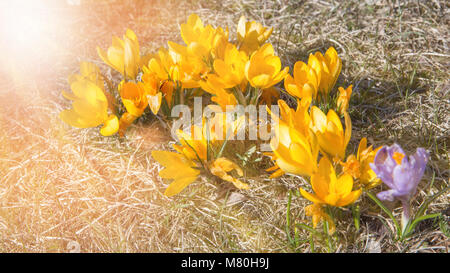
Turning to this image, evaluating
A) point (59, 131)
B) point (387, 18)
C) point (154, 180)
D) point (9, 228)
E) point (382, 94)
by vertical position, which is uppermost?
point (387, 18)

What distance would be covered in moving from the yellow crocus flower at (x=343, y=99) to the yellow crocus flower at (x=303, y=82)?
0.09 metres

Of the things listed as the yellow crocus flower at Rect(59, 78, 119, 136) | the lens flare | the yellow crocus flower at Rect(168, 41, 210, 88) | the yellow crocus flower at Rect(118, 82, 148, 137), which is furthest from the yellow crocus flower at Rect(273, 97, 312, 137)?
the lens flare

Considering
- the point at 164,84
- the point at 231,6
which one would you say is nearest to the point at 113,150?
the point at 164,84

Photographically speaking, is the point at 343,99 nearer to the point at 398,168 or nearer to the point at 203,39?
the point at 398,168

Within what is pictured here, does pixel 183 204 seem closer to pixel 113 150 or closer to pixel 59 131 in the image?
pixel 113 150

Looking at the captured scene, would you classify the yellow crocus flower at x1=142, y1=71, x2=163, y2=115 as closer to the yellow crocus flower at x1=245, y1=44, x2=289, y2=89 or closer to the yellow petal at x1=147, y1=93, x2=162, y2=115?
the yellow petal at x1=147, y1=93, x2=162, y2=115

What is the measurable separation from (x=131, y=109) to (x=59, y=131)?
52cm

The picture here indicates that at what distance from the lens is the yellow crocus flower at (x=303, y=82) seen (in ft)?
4.24

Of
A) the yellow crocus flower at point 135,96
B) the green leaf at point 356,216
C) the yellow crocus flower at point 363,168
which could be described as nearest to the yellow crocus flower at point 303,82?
the yellow crocus flower at point 363,168

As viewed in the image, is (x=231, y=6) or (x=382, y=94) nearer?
(x=382, y=94)

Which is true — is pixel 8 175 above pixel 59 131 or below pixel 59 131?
below

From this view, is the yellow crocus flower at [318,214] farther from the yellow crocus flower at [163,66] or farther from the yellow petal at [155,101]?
the yellow crocus flower at [163,66]

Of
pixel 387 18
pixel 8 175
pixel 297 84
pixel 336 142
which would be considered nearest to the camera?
pixel 336 142

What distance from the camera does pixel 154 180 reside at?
1.48m
